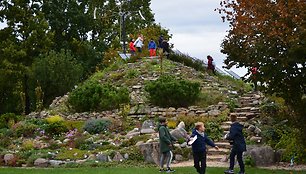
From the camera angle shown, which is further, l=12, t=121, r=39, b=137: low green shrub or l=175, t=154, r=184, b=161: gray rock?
l=12, t=121, r=39, b=137: low green shrub

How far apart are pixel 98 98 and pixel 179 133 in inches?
246

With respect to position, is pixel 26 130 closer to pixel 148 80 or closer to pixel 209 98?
pixel 148 80

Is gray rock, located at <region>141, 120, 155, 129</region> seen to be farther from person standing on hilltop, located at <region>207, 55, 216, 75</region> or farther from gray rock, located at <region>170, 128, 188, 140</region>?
person standing on hilltop, located at <region>207, 55, 216, 75</region>

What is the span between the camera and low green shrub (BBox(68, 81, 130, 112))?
2275 cm

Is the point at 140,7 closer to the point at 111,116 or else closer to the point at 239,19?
the point at 111,116

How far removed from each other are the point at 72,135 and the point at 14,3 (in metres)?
21.8

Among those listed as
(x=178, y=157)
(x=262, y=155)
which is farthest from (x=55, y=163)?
(x=262, y=155)

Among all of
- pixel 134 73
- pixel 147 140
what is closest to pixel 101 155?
pixel 147 140

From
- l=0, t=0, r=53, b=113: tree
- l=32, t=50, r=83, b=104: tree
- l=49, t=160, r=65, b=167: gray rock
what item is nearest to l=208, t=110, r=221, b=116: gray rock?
l=49, t=160, r=65, b=167: gray rock

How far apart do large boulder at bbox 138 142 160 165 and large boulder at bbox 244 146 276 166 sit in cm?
261

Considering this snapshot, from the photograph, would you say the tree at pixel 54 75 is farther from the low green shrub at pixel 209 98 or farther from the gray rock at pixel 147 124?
the gray rock at pixel 147 124

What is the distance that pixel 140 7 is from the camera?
52.2m

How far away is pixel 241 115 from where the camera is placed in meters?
20.1

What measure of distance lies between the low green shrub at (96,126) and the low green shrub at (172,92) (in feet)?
9.54
